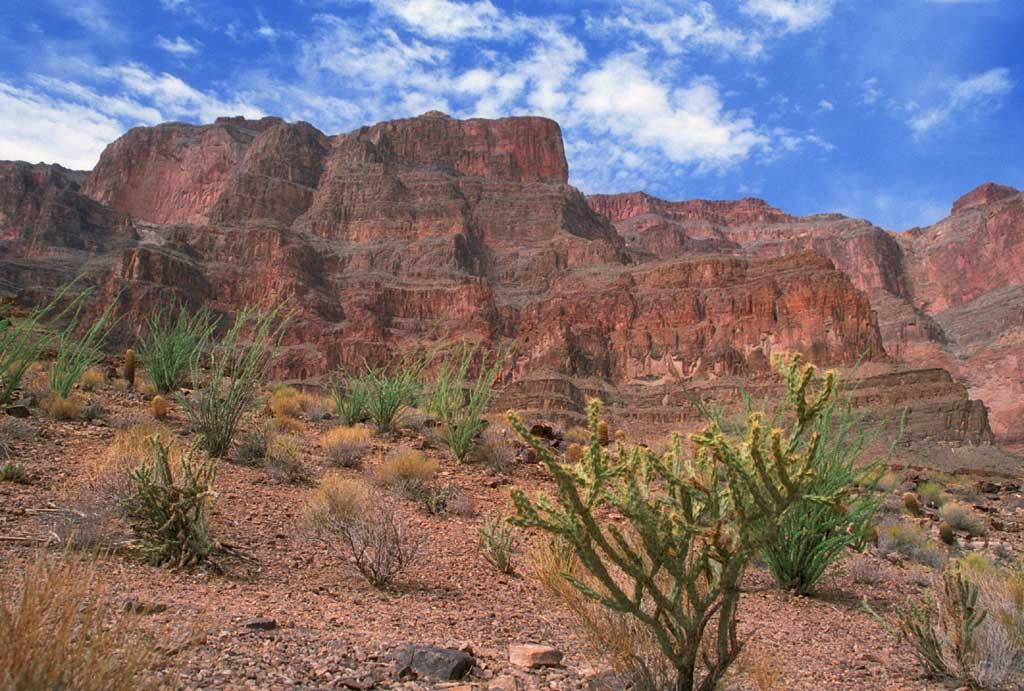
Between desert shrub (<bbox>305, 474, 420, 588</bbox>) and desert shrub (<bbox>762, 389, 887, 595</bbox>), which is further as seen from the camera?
desert shrub (<bbox>762, 389, 887, 595</bbox>)

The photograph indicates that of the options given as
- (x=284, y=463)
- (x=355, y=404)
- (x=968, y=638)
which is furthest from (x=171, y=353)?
(x=968, y=638)

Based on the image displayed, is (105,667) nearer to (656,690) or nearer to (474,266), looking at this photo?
(656,690)

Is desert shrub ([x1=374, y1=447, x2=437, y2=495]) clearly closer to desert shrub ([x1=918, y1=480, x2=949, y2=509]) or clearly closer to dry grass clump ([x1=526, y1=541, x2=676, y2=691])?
dry grass clump ([x1=526, y1=541, x2=676, y2=691])

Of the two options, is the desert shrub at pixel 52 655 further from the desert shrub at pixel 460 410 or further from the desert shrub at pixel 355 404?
the desert shrub at pixel 355 404

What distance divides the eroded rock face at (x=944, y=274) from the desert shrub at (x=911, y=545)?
9950 centimetres

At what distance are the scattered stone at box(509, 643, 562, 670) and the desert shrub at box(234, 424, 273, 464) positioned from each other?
625 centimetres

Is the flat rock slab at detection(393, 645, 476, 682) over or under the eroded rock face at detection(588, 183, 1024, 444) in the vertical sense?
under

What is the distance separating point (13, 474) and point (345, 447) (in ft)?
14.2

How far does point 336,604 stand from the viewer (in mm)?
5438

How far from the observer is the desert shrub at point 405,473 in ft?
31.3

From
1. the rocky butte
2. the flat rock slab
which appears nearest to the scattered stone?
the flat rock slab

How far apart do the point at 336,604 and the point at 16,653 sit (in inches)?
122

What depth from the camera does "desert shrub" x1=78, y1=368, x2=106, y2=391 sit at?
43.2ft

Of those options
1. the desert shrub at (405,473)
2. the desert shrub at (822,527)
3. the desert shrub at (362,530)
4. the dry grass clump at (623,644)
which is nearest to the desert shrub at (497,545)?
the desert shrub at (362,530)
